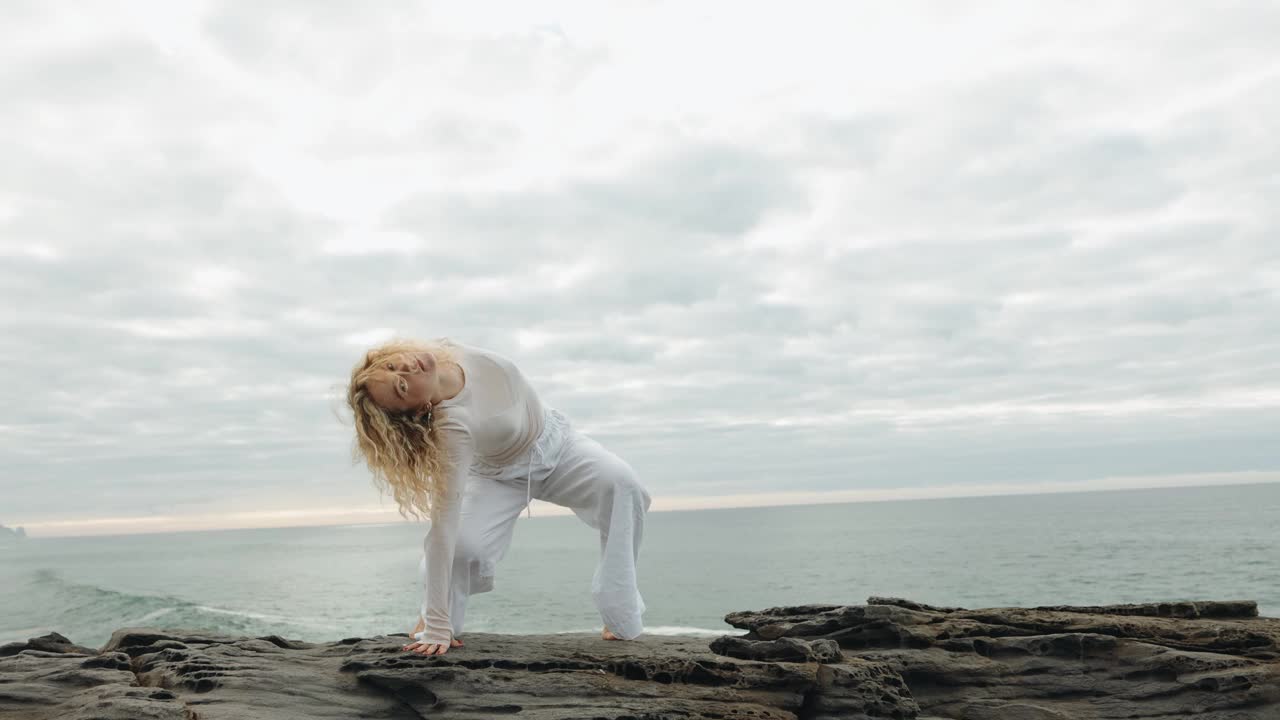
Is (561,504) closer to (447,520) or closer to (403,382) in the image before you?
(447,520)

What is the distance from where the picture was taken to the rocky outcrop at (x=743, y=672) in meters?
5.79

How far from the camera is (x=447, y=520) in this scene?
5852 mm

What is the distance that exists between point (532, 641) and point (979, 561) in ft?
199

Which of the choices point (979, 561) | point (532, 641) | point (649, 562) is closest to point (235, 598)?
point (649, 562)

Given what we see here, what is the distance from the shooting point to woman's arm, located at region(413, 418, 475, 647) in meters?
5.74

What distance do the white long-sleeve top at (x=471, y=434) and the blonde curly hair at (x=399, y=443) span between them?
2.5 inches

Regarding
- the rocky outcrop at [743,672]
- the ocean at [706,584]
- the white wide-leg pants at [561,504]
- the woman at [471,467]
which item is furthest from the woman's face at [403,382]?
the ocean at [706,584]

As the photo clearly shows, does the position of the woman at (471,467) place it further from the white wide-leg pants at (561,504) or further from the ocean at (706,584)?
the ocean at (706,584)

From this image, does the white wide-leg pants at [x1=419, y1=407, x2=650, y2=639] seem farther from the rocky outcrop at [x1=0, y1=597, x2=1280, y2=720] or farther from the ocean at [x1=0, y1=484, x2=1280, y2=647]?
the ocean at [x1=0, y1=484, x2=1280, y2=647]

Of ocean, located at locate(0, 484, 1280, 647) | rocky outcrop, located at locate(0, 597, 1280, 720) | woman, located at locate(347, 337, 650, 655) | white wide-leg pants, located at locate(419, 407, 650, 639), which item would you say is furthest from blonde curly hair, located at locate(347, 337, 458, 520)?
ocean, located at locate(0, 484, 1280, 647)

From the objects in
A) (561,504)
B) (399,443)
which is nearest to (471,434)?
(399,443)

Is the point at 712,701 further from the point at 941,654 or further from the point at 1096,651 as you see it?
the point at 1096,651

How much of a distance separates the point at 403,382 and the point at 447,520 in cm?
97

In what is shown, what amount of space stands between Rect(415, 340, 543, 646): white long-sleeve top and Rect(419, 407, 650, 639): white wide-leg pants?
0.13 m
